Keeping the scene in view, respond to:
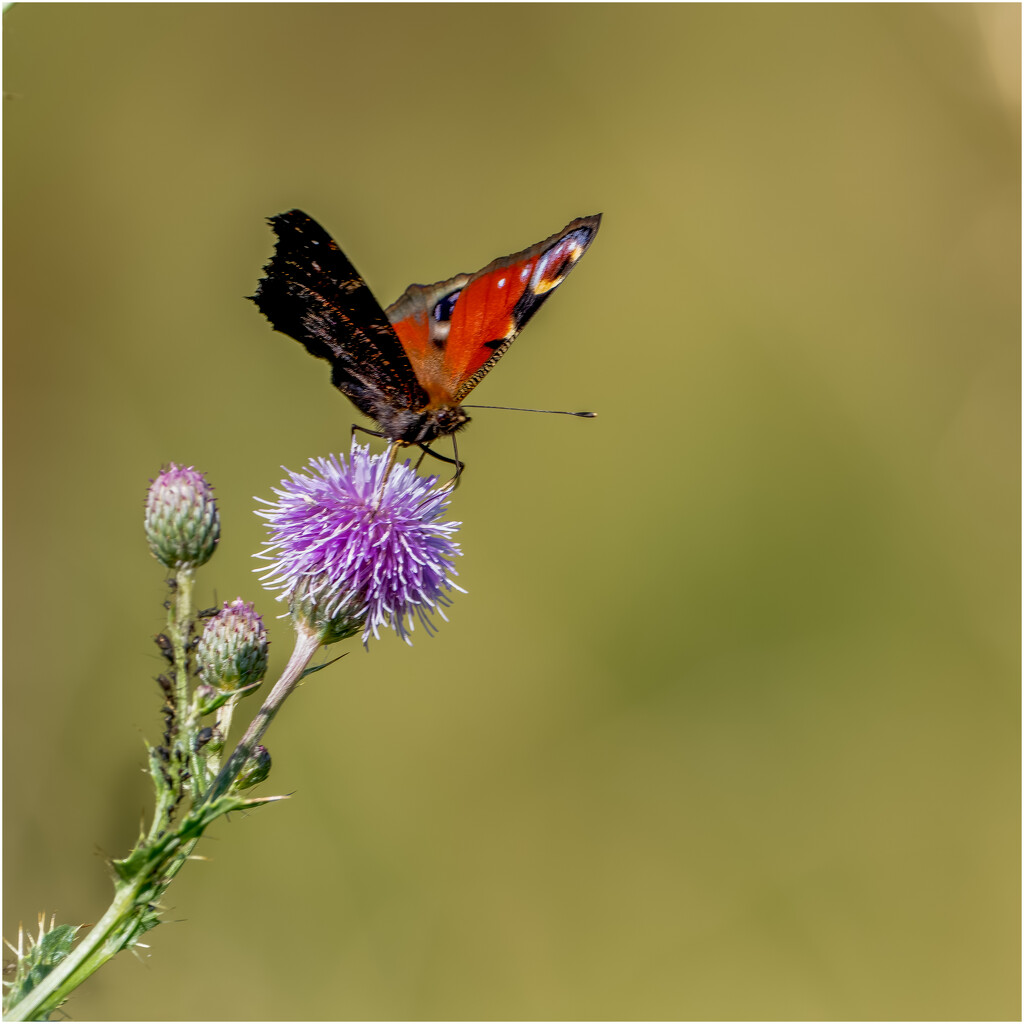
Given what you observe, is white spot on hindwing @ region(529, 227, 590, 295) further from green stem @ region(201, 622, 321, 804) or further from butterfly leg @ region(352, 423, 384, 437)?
green stem @ region(201, 622, 321, 804)

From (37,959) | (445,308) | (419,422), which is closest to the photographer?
(37,959)

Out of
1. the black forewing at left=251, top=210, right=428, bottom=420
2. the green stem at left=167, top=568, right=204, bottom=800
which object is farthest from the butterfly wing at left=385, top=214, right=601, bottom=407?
the green stem at left=167, top=568, right=204, bottom=800

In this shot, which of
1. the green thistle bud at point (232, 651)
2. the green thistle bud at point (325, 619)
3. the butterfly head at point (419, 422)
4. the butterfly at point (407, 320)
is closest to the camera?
the green thistle bud at point (232, 651)

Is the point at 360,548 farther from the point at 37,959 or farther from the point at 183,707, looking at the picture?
the point at 37,959

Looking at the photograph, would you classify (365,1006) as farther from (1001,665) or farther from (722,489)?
(1001,665)

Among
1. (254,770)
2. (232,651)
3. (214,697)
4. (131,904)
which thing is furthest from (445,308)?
(131,904)

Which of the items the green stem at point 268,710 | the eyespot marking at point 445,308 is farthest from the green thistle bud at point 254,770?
the eyespot marking at point 445,308

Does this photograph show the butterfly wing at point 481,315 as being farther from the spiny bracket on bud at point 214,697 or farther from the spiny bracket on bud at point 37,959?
the spiny bracket on bud at point 37,959
